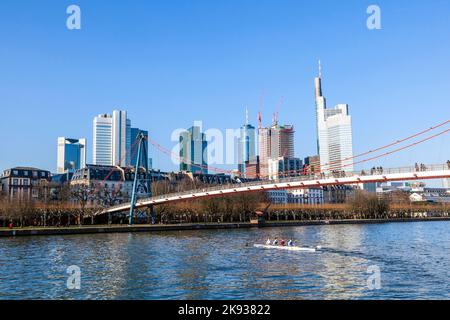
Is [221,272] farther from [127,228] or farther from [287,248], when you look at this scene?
[127,228]

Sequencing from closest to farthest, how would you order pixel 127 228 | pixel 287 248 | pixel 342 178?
1. pixel 287 248
2. pixel 342 178
3. pixel 127 228

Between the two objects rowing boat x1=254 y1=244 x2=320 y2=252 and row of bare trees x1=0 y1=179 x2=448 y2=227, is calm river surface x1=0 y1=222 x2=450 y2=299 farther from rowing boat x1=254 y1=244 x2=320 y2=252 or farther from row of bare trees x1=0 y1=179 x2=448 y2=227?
row of bare trees x1=0 y1=179 x2=448 y2=227

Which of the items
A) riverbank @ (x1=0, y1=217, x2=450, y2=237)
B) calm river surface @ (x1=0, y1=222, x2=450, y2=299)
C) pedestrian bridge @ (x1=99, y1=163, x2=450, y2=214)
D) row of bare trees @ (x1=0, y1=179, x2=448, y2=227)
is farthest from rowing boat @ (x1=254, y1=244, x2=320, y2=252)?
row of bare trees @ (x1=0, y1=179, x2=448, y2=227)

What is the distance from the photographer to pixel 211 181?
17600 cm

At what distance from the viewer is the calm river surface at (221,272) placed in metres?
24.3

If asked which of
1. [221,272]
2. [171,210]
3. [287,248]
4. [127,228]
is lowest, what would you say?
[221,272]

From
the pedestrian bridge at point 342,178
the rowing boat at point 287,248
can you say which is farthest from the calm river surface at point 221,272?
the pedestrian bridge at point 342,178

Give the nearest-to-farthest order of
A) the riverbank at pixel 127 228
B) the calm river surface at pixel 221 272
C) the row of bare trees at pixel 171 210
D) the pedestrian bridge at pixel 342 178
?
the calm river surface at pixel 221 272 → the pedestrian bridge at pixel 342 178 → the riverbank at pixel 127 228 → the row of bare trees at pixel 171 210

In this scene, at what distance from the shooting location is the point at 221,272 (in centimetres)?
3109

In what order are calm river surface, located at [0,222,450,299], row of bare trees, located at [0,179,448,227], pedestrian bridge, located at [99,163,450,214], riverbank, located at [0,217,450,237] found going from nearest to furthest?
calm river surface, located at [0,222,450,299]
pedestrian bridge, located at [99,163,450,214]
riverbank, located at [0,217,450,237]
row of bare trees, located at [0,179,448,227]

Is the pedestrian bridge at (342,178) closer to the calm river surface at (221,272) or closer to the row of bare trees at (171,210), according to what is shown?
the calm river surface at (221,272)

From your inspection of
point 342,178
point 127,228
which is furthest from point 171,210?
point 342,178

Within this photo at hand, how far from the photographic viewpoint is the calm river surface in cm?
2427
